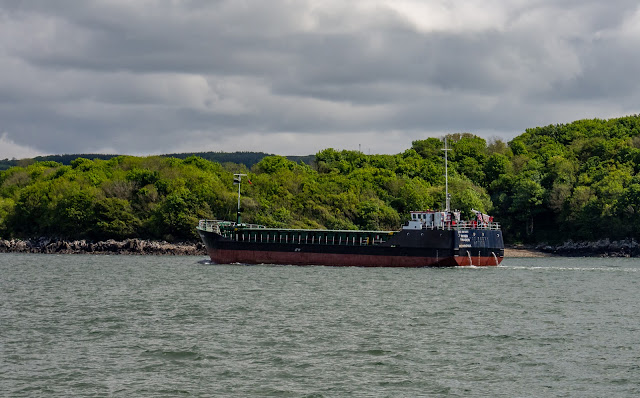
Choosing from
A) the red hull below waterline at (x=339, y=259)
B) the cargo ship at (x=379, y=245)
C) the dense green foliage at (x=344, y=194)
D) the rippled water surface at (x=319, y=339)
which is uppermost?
the dense green foliage at (x=344, y=194)

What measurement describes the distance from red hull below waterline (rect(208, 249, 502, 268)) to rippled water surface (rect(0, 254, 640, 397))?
1519 cm

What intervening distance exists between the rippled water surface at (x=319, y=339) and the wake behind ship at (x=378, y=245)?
14834 mm

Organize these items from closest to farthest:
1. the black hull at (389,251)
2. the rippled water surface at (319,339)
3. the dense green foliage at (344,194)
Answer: the rippled water surface at (319,339) → the black hull at (389,251) → the dense green foliage at (344,194)

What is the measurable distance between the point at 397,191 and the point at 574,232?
3231 cm

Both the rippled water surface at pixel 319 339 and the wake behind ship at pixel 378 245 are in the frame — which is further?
the wake behind ship at pixel 378 245

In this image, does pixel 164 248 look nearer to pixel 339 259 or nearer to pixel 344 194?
pixel 344 194

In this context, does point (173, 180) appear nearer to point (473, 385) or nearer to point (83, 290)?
point (83, 290)

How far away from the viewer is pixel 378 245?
77.6 meters

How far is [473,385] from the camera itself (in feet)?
83.7

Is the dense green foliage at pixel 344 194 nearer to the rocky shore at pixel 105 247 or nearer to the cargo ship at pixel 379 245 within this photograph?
the rocky shore at pixel 105 247

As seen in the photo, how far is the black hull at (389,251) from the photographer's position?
2948 inches

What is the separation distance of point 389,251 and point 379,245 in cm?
132

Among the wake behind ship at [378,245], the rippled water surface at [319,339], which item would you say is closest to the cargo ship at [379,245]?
the wake behind ship at [378,245]

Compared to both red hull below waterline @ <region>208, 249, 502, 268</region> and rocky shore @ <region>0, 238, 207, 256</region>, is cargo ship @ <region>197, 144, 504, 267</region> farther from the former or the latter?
rocky shore @ <region>0, 238, 207, 256</region>
